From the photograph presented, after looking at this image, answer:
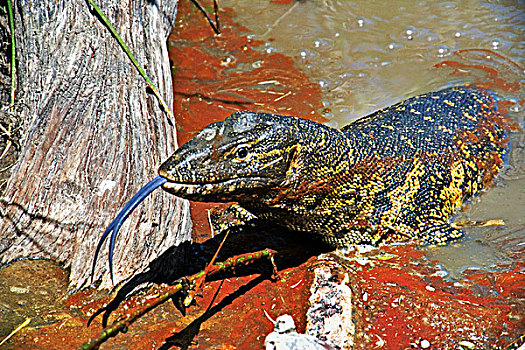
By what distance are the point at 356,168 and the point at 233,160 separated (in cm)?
127

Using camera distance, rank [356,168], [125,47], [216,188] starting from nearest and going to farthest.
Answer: [216,188]
[125,47]
[356,168]

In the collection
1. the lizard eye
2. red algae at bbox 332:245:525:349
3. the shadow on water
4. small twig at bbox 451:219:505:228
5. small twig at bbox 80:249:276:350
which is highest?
the lizard eye

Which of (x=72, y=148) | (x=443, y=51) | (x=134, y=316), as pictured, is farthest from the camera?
(x=443, y=51)

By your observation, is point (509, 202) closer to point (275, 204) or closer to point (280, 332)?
point (275, 204)

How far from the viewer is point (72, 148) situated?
13.3ft

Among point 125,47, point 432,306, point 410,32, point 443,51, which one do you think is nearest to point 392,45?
point 410,32

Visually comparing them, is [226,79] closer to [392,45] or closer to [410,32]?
[392,45]

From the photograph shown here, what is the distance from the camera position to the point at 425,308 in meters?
3.83

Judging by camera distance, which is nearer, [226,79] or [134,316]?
[134,316]

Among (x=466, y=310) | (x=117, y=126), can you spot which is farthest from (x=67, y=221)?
(x=466, y=310)

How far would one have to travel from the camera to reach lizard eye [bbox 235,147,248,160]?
3865mm

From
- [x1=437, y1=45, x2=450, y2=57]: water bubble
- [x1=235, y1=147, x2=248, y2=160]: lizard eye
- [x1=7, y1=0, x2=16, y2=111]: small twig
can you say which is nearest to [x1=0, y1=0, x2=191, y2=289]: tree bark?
[x1=7, y1=0, x2=16, y2=111]: small twig

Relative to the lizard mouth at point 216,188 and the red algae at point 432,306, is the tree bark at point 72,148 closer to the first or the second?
the lizard mouth at point 216,188

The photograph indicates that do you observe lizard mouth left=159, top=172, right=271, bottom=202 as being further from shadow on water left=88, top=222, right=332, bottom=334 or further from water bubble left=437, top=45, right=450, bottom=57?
water bubble left=437, top=45, right=450, bottom=57
